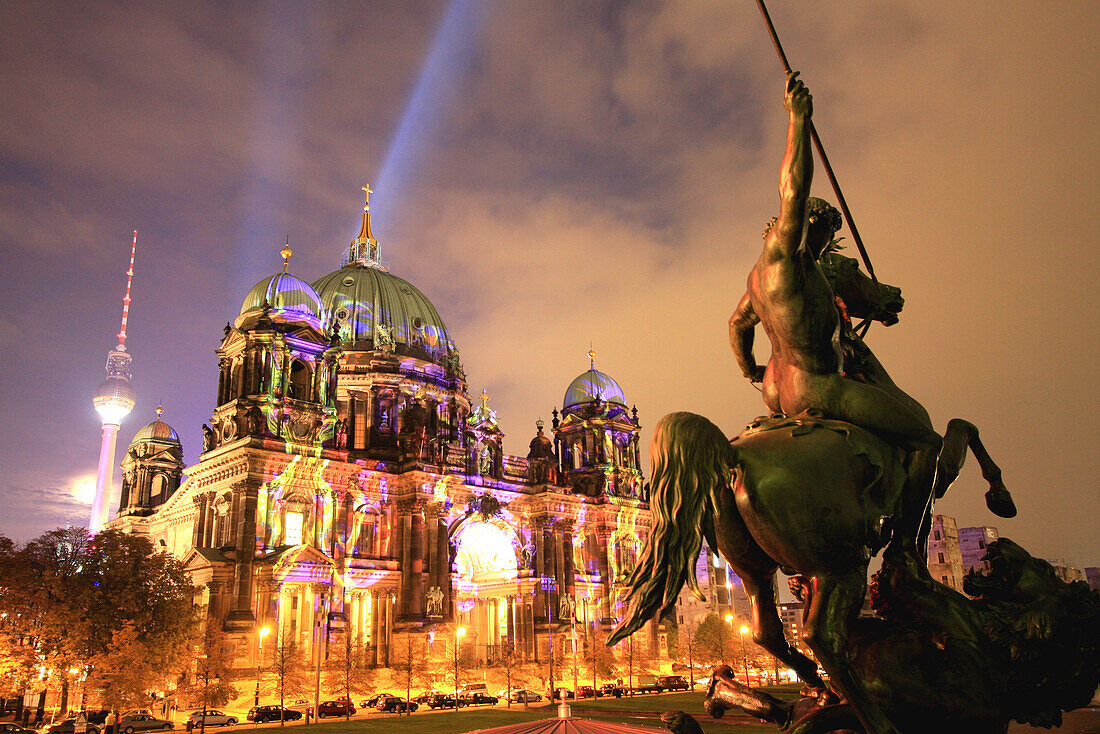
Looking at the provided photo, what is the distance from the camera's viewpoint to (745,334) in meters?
8.39

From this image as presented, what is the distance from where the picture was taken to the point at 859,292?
816cm

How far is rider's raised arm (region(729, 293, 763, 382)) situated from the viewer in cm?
814

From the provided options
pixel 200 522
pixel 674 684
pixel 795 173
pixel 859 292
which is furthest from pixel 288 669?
pixel 795 173

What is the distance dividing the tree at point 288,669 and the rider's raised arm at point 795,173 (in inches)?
1635

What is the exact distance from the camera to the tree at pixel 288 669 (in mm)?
44875

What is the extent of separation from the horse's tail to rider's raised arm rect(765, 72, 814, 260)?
186 centimetres

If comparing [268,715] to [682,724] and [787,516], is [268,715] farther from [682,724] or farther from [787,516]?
[787,516]

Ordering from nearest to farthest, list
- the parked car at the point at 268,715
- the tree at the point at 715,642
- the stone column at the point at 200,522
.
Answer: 1. the parked car at the point at 268,715
2. the stone column at the point at 200,522
3. the tree at the point at 715,642

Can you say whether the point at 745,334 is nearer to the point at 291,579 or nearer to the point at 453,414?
the point at 291,579

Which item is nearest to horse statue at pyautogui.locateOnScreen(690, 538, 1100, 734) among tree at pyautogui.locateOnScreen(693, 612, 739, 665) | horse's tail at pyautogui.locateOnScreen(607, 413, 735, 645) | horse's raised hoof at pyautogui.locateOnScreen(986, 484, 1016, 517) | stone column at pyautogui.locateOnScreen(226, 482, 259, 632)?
horse's raised hoof at pyautogui.locateOnScreen(986, 484, 1016, 517)

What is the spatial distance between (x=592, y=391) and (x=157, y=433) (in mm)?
47546

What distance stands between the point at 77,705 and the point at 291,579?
13998mm

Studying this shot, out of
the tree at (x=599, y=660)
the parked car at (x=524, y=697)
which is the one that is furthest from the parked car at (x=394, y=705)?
the tree at (x=599, y=660)

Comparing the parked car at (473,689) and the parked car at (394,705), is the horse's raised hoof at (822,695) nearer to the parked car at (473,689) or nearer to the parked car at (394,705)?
the parked car at (394,705)
